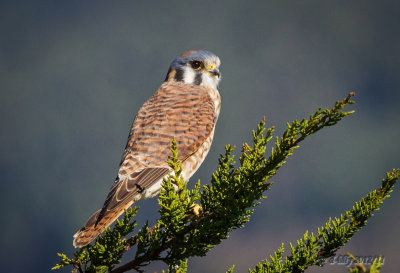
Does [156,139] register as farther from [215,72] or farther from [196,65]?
[196,65]

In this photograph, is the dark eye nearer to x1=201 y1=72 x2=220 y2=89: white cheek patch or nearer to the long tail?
x1=201 y1=72 x2=220 y2=89: white cheek patch

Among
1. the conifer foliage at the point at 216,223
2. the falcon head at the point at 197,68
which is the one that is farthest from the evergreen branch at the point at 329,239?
the falcon head at the point at 197,68

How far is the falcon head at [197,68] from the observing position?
16.0 ft

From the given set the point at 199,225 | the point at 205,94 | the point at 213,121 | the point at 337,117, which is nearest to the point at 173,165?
the point at 199,225

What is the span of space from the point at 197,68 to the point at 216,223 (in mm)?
2944

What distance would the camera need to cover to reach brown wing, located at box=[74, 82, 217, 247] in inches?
108

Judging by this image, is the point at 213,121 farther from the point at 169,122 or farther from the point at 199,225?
the point at 199,225

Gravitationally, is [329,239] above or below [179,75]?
below

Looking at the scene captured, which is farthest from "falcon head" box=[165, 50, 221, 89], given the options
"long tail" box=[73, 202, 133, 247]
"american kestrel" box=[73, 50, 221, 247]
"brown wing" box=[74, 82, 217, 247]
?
"long tail" box=[73, 202, 133, 247]

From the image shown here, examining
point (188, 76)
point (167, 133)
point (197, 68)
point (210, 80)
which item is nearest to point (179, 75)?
point (188, 76)

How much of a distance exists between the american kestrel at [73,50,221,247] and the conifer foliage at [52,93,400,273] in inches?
7.2

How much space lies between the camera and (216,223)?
7.46ft

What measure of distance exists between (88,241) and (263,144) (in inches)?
44.8

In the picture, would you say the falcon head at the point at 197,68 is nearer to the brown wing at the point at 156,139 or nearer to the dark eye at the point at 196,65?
the dark eye at the point at 196,65
